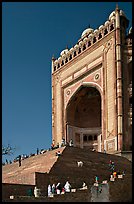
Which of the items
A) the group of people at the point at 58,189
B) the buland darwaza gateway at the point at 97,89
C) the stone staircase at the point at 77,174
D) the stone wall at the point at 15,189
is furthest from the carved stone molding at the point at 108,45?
the stone wall at the point at 15,189

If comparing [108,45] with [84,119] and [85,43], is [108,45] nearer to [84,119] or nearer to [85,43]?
[85,43]

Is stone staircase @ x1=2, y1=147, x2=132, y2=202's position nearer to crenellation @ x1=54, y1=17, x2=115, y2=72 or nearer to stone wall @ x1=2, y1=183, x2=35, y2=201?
stone wall @ x1=2, y1=183, x2=35, y2=201

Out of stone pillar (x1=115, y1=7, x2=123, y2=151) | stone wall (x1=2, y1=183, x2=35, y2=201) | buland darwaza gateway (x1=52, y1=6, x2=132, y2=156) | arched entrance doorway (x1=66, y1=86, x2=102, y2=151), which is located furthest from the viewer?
arched entrance doorway (x1=66, y1=86, x2=102, y2=151)

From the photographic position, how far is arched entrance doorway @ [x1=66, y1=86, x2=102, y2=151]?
32500mm

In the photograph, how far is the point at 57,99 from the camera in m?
34.1

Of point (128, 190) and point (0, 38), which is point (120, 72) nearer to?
point (128, 190)

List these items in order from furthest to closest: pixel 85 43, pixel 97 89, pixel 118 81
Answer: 1. pixel 85 43
2. pixel 97 89
3. pixel 118 81

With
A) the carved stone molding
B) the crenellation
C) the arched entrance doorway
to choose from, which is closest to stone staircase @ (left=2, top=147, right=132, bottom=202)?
the carved stone molding

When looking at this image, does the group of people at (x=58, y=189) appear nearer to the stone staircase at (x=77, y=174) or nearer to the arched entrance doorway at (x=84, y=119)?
the stone staircase at (x=77, y=174)

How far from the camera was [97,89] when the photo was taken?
2928 cm

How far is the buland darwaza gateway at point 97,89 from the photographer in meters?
26.2

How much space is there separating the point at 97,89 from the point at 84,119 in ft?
18.1

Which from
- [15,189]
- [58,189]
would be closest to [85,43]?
[58,189]

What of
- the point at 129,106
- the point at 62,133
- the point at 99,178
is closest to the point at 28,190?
the point at 99,178
